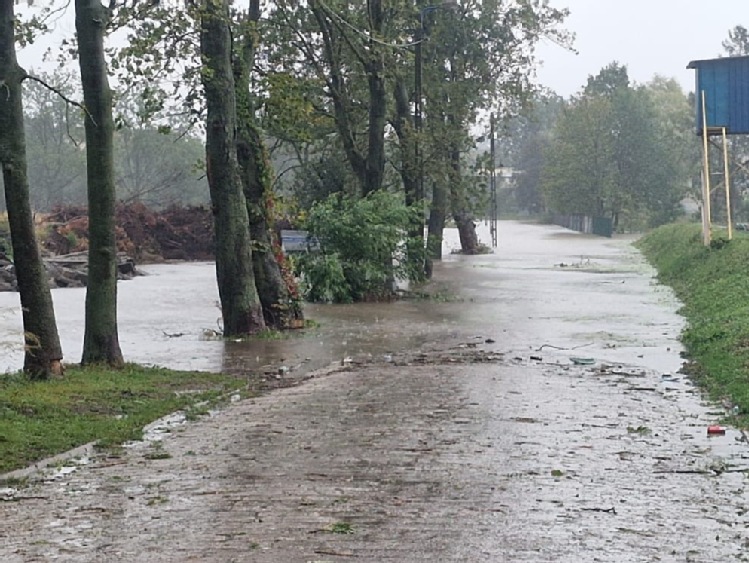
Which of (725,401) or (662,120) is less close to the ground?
(662,120)

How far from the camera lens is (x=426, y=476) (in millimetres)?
9320

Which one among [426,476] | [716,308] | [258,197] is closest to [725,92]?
[716,308]

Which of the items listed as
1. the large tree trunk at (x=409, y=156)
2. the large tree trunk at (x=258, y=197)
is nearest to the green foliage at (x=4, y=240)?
the large tree trunk at (x=409, y=156)

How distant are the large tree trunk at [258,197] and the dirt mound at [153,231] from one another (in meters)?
36.9

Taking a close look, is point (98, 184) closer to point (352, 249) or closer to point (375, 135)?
point (352, 249)

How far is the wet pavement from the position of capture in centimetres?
720

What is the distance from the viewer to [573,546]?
711cm

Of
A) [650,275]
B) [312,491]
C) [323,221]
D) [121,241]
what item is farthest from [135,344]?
[121,241]

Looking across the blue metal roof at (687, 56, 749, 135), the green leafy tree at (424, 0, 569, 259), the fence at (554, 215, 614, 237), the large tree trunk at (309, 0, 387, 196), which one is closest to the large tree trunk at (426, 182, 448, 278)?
the green leafy tree at (424, 0, 569, 259)

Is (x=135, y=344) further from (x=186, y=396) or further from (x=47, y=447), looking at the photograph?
(x=47, y=447)

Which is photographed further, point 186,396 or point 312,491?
point 186,396

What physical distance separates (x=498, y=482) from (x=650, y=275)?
109ft

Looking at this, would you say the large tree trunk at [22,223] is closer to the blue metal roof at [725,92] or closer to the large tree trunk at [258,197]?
the large tree trunk at [258,197]

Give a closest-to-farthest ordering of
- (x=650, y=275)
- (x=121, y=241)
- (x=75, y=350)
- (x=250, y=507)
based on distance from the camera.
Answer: (x=250, y=507) → (x=75, y=350) → (x=650, y=275) → (x=121, y=241)
